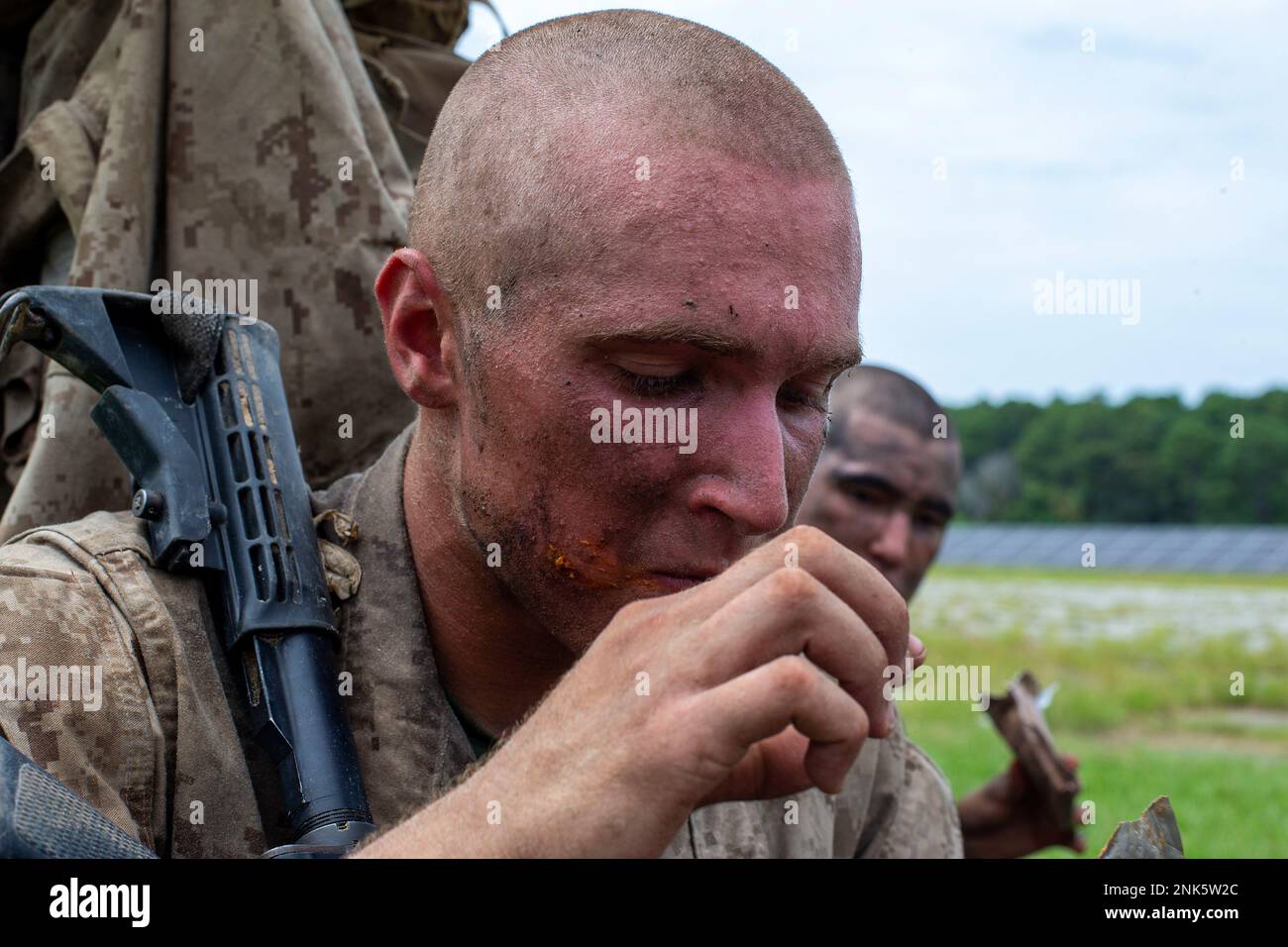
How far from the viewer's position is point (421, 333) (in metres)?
2.65

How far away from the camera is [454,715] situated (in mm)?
2697

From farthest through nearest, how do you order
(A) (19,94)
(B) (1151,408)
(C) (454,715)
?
(B) (1151,408) → (A) (19,94) → (C) (454,715)

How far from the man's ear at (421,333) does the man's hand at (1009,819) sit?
11.5 feet

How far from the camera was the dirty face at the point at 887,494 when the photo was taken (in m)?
5.90

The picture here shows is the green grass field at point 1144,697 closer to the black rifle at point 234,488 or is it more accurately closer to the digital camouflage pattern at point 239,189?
the digital camouflage pattern at point 239,189

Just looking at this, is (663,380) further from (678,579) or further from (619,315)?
(678,579)

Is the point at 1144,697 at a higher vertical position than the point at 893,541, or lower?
lower

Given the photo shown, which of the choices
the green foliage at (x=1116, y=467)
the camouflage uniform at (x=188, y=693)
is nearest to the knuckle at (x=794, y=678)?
the camouflage uniform at (x=188, y=693)

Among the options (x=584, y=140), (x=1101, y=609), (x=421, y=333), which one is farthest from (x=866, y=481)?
(x=1101, y=609)

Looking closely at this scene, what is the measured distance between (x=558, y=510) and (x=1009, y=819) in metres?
3.65

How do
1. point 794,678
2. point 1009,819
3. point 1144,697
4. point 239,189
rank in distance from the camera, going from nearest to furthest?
1. point 794,678
2. point 239,189
3. point 1009,819
4. point 1144,697
